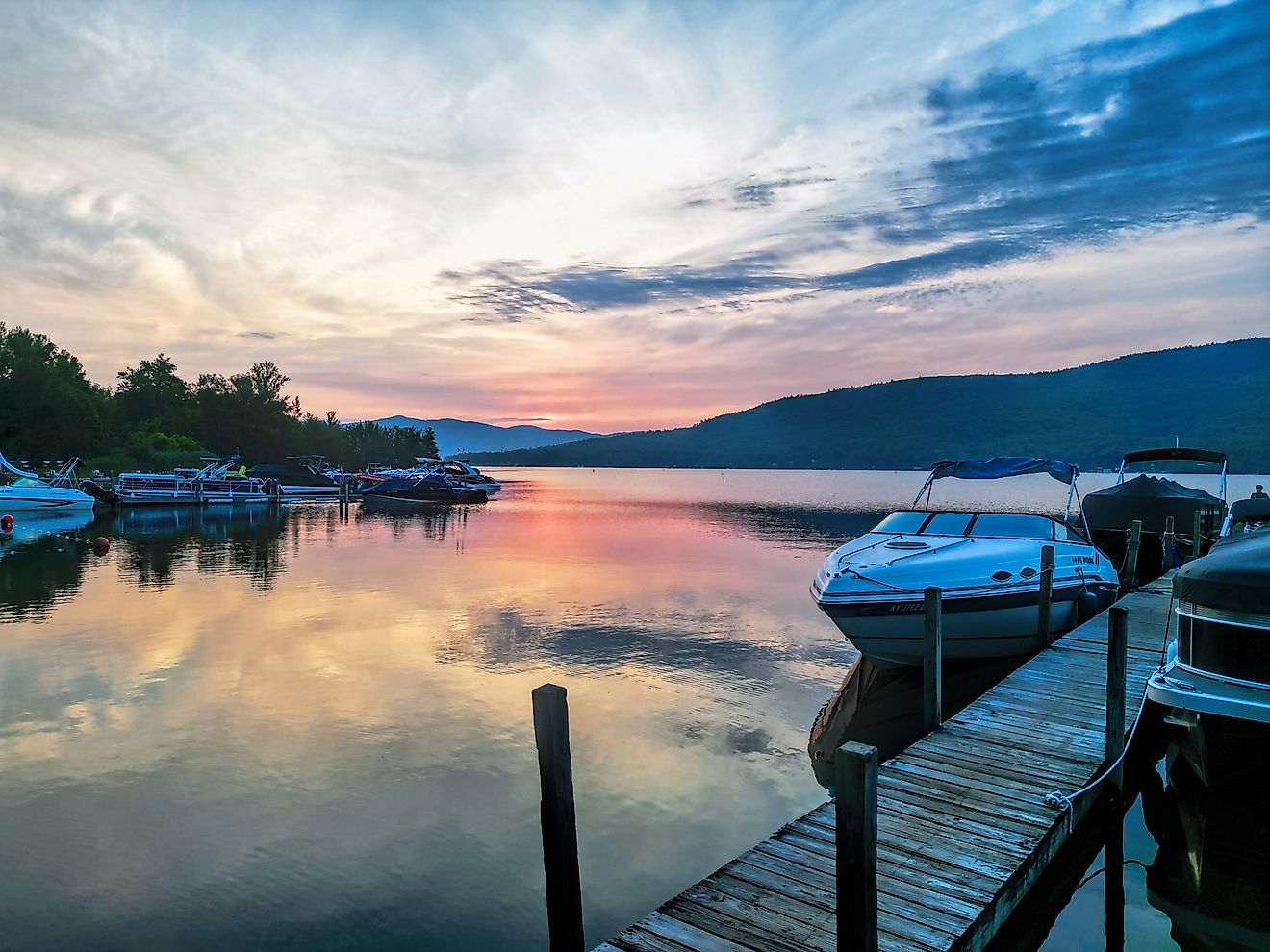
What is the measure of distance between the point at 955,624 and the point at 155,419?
4339 inches

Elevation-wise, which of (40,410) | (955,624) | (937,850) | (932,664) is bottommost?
(937,850)

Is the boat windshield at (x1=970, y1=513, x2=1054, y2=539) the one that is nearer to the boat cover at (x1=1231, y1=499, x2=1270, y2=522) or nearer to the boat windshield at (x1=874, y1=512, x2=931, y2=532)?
the boat windshield at (x1=874, y1=512, x2=931, y2=532)

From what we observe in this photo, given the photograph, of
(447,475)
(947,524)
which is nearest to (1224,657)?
(947,524)

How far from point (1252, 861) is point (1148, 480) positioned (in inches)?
886

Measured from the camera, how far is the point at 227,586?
24578mm

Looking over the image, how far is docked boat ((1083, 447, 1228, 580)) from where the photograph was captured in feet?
82.6

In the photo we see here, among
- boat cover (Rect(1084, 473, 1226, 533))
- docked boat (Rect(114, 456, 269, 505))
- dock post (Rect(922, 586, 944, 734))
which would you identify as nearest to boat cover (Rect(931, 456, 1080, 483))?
dock post (Rect(922, 586, 944, 734))

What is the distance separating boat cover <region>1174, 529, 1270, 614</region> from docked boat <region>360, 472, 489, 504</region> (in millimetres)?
70714

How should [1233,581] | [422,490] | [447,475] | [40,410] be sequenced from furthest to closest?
[447,475] < [422,490] < [40,410] < [1233,581]

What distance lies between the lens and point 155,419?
9806cm

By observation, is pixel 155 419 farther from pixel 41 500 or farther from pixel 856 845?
pixel 856 845

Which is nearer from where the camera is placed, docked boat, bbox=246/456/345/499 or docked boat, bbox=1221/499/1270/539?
docked boat, bbox=1221/499/1270/539

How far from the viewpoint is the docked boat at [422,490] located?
244 ft

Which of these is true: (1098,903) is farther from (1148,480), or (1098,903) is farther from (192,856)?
(1148,480)
